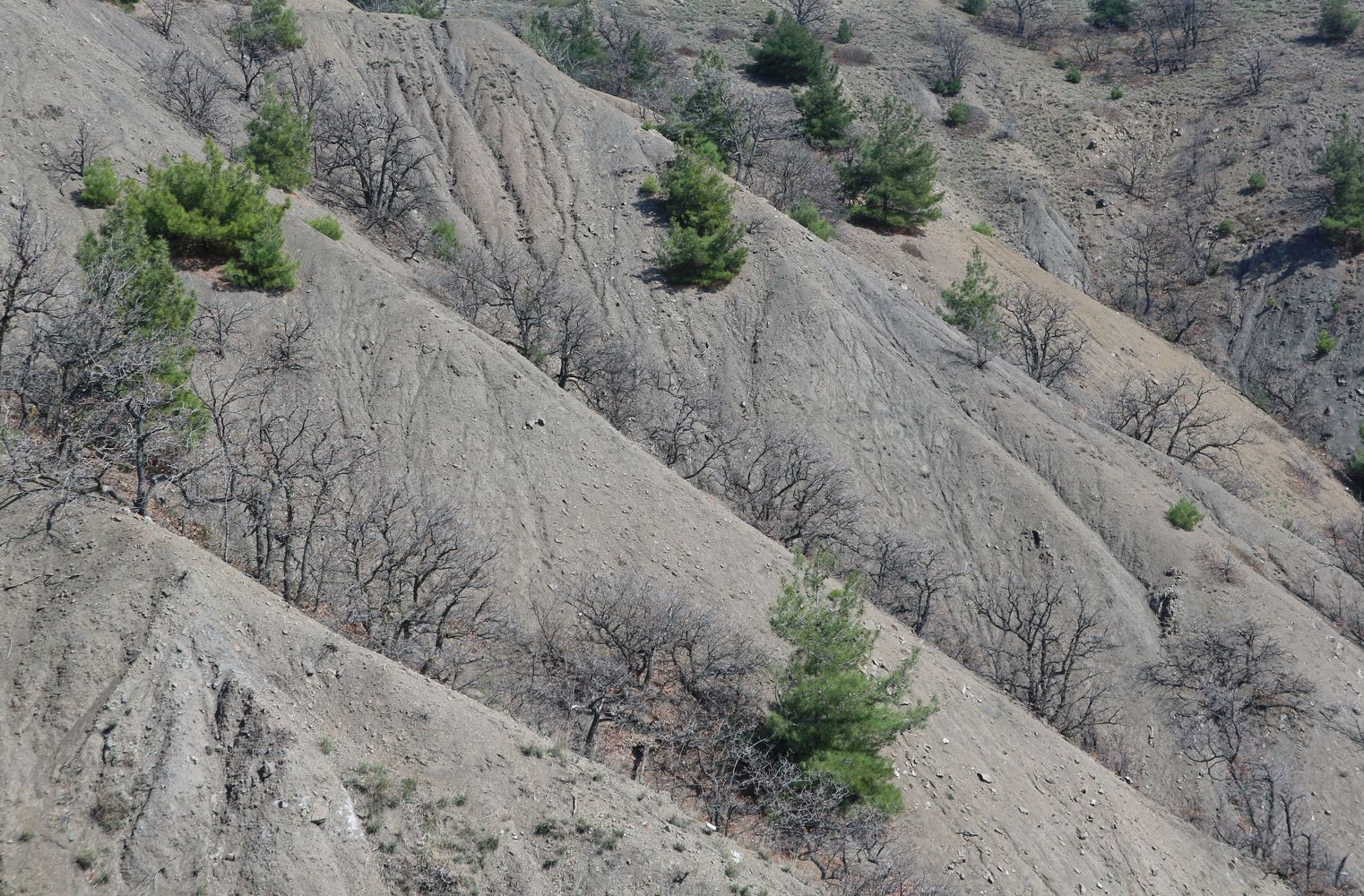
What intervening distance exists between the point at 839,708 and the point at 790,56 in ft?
187

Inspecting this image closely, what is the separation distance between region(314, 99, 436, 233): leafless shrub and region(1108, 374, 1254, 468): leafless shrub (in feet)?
106

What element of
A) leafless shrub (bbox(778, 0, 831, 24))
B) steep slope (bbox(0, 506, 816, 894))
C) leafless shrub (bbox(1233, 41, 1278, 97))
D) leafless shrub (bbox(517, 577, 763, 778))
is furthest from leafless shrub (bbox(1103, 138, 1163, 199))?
steep slope (bbox(0, 506, 816, 894))

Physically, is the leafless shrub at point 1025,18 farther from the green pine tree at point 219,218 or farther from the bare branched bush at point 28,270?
the bare branched bush at point 28,270

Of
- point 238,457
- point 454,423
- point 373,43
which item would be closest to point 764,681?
point 454,423

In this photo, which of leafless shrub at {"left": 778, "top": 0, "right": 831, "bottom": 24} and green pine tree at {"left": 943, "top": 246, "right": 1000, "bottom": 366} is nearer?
green pine tree at {"left": 943, "top": 246, "right": 1000, "bottom": 366}

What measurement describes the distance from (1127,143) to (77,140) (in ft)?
210

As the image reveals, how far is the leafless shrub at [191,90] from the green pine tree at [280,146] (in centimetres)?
184

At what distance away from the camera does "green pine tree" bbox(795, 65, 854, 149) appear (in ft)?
200

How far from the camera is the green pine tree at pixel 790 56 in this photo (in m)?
67.9

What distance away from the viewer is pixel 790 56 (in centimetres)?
6819

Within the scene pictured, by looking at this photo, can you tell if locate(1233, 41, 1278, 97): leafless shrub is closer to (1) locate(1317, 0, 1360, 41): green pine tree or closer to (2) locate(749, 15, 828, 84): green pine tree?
(1) locate(1317, 0, 1360, 41): green pine tree

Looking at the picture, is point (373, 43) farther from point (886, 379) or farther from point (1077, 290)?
point (1077, 290)

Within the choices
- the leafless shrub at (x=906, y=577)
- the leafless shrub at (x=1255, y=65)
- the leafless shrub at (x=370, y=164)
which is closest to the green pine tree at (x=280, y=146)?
the leafless shrub at (x=370, y=164)

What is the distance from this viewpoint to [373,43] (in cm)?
5012
